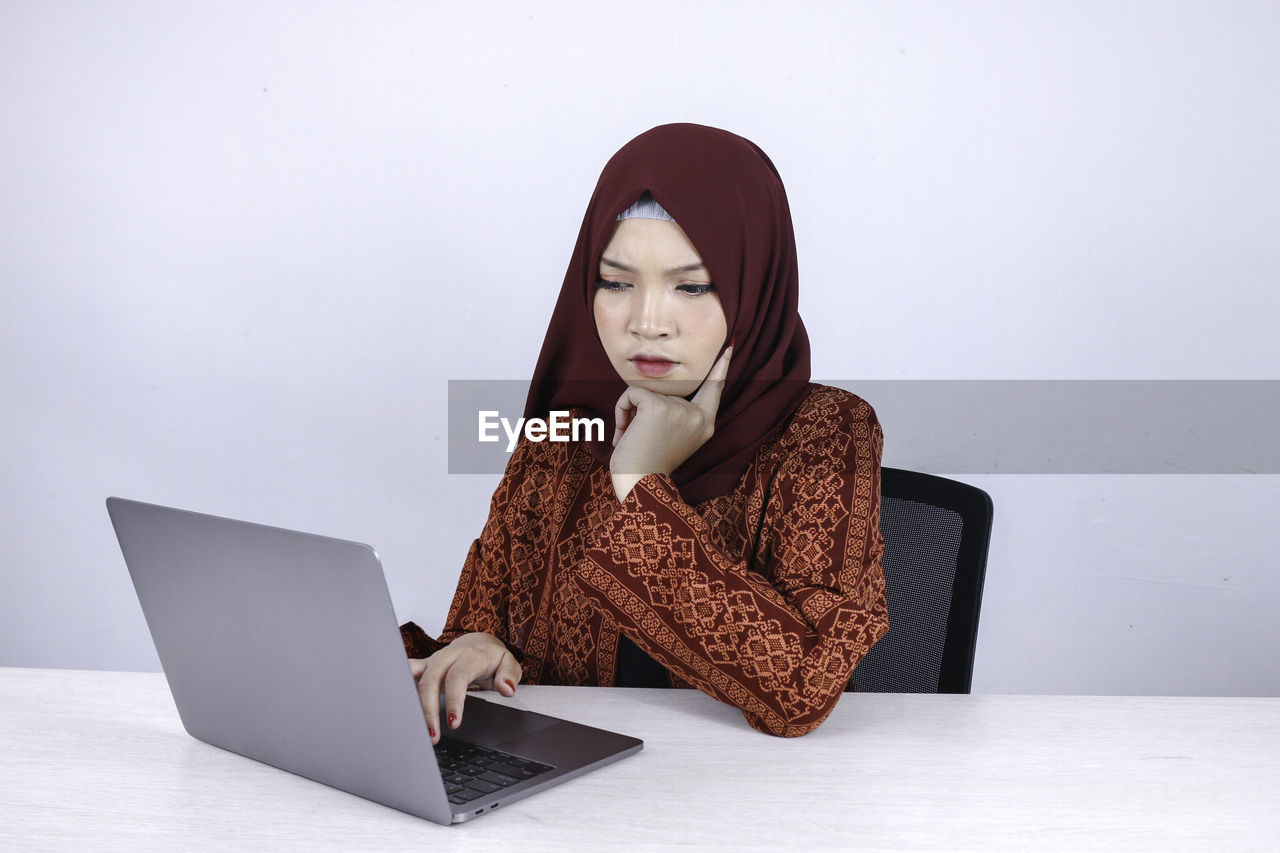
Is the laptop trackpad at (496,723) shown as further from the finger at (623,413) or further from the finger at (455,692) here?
the finger at (623,413)

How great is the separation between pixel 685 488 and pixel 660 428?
0.45 ft

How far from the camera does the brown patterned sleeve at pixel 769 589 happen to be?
40.1 inches

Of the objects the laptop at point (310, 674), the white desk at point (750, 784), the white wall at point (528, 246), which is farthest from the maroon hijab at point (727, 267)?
the white wall at point (528, 246)

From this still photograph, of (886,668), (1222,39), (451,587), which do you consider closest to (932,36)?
(1222,39)

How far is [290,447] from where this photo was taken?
2.30 metres

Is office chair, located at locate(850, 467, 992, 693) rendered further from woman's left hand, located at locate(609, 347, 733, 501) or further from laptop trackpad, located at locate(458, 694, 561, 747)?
laptop trackpad, located at locate(458, 694, 561, 747)

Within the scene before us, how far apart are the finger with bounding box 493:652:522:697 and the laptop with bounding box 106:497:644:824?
14cm

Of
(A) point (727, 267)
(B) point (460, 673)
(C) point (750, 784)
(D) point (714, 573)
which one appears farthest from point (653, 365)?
(C) point (750, 784)

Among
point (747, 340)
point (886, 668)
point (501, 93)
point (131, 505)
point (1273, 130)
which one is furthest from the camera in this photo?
point (501, 93)

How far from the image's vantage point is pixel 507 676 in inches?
45.0

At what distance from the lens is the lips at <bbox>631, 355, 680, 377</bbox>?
125 centimetres

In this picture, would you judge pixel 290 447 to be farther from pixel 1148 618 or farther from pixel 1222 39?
pixel 1222 39

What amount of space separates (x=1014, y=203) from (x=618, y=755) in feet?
5.02

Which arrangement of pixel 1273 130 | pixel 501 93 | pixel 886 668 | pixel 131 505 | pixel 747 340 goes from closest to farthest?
pixel 131 505 < pixel 747 340 < pixel 886 668 < pixel 1273 130 < pixel 501 93
